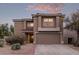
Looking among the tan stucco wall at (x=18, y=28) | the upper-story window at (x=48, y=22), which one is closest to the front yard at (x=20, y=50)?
the tan stucco wall at (x=18, y=28)

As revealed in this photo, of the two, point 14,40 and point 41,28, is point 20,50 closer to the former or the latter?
point 14,40

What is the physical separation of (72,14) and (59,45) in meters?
0.65

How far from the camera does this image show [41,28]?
4348 mm

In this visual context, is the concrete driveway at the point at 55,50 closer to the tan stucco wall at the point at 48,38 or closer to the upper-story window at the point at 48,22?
the tan stucco wall at the point at 48,38

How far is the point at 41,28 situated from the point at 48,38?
9.6 inches

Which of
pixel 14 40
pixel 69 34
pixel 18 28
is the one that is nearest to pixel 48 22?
pixel 69 34

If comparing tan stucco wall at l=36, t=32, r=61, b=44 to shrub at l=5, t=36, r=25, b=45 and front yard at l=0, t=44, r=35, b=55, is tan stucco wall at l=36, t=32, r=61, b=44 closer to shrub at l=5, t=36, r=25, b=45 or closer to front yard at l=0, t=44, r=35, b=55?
front yard at l=0, t=44, r=35, b=55

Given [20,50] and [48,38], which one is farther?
[48,38]

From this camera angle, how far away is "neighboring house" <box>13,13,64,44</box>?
430cm

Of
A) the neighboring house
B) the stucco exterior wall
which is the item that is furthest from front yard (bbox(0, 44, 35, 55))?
the stucco exterior wall

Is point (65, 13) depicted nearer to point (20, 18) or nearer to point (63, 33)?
point (63, 33)

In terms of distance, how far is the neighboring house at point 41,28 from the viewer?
4305 mm
